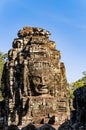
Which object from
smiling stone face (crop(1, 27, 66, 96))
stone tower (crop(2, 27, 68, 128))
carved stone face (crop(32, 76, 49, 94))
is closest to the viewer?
stone tower (crop(2, 27, 68, 128))

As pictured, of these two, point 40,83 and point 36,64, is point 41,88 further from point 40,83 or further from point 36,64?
point 36,64

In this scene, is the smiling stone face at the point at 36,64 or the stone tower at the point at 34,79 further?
the smiling stone face at the point at 36,64

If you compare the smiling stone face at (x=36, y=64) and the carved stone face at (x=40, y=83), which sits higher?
the smiling stone face at (x=36, y=64)

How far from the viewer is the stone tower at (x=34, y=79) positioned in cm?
2453

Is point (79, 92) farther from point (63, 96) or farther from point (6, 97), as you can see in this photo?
point (6, 97)

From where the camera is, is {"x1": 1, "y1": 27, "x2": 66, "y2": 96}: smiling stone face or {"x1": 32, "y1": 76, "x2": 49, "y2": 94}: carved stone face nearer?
{"x1": 32, "y1": 76, "x2": 49, "y2": 94}: carved stone face

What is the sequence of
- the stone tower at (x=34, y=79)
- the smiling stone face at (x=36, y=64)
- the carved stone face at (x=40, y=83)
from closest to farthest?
the stone tower at (x=34, y=79) → the carved stone face at (x=40, y=83) → the smiling stone face at (x=36, y=64)

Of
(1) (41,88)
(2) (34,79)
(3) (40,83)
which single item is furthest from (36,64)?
(1) (41,88)

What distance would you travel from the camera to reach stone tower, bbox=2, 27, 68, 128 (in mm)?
24531

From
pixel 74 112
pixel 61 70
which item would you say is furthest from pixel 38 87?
pixel 74 112

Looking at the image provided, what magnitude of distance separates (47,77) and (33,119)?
2804 mm

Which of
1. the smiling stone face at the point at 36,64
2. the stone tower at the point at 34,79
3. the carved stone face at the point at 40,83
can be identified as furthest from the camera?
the smiling stone face at the point at 36,64

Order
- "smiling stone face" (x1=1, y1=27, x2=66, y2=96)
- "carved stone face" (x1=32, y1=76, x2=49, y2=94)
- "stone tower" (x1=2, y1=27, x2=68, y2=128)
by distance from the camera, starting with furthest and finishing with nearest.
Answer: "smiling stone face" (x1=1, y1=27, x2=66, y2=96)
"carved stone face" (x1=32, y1=76, x2=49, y2=94)
"stone tower" (x1=2, y1=27, x2=68, y2=128)

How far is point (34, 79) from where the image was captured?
83.7 feet
